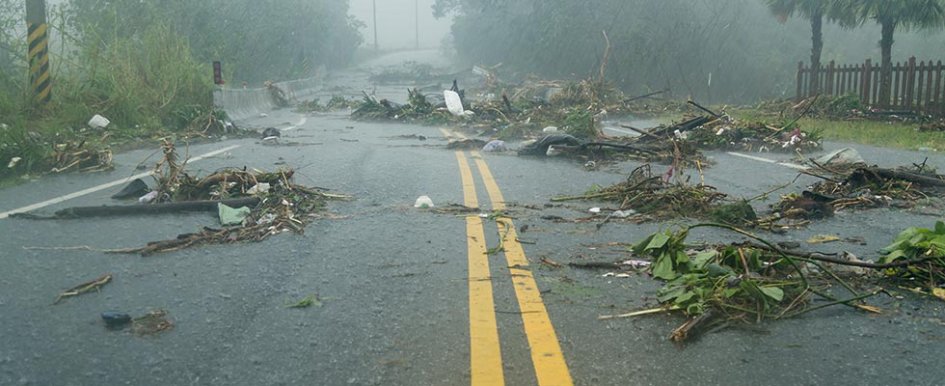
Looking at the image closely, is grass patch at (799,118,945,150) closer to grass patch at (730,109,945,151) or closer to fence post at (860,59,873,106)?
grass patch at (730,109,945,151)

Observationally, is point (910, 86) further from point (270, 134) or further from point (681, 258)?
point (681, 258)

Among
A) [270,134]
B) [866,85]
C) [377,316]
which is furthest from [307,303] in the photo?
[866,85]

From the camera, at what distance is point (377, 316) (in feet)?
15.6

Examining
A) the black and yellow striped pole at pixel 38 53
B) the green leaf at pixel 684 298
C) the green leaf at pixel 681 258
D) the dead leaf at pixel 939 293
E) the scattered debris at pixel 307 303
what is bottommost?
the scattered debris at pixel 307 303

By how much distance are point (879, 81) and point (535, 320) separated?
68.1ft

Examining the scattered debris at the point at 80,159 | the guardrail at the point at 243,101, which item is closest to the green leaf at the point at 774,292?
the scattered debris at the point at 80,159

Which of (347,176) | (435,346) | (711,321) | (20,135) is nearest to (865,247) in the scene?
(711,321)

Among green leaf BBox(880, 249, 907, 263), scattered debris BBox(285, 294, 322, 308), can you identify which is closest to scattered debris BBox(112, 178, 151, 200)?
scattered debris BBox(285, 294, 322, 308)

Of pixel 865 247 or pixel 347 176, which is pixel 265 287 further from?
pixel 347 176

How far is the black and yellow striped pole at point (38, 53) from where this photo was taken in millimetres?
16375

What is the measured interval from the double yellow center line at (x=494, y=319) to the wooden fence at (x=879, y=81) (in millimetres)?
16201

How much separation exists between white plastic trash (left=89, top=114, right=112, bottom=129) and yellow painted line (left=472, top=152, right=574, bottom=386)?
458 inches

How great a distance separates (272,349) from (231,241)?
263cm

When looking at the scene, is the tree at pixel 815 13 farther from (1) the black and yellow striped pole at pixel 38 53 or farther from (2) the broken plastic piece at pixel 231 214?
(2) the broken plastic piece at pixel 231 214
